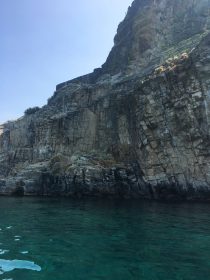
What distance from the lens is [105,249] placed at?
14.5 metres

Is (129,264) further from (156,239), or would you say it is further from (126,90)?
(126,90)

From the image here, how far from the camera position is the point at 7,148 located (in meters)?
71.6

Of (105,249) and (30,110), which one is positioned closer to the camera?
(105,249)

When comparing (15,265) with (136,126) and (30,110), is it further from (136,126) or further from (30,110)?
(30,110)

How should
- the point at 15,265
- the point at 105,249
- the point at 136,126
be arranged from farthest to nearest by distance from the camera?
the point at 136,126
the point at 105,249
the point at 15,265

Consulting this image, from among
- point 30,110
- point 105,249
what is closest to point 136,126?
point 105,249

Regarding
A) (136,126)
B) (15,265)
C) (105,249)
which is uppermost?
(136,126)

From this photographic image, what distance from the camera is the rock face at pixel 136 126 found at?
129 ft

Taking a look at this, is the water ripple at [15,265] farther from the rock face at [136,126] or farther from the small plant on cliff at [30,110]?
the small plant on cliff at [30,110]

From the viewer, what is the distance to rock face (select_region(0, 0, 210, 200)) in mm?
39375

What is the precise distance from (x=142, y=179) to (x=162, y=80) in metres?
12.3

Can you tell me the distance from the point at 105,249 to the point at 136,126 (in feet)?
105

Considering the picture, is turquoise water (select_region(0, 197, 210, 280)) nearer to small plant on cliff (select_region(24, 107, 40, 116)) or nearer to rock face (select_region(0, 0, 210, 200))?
rock face (select_region(0, 0, 210, 200))

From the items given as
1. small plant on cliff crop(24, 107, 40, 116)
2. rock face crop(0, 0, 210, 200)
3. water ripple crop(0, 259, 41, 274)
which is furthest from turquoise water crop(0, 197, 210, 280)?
small plant on cliff crop(24, 107, 40, 116)
